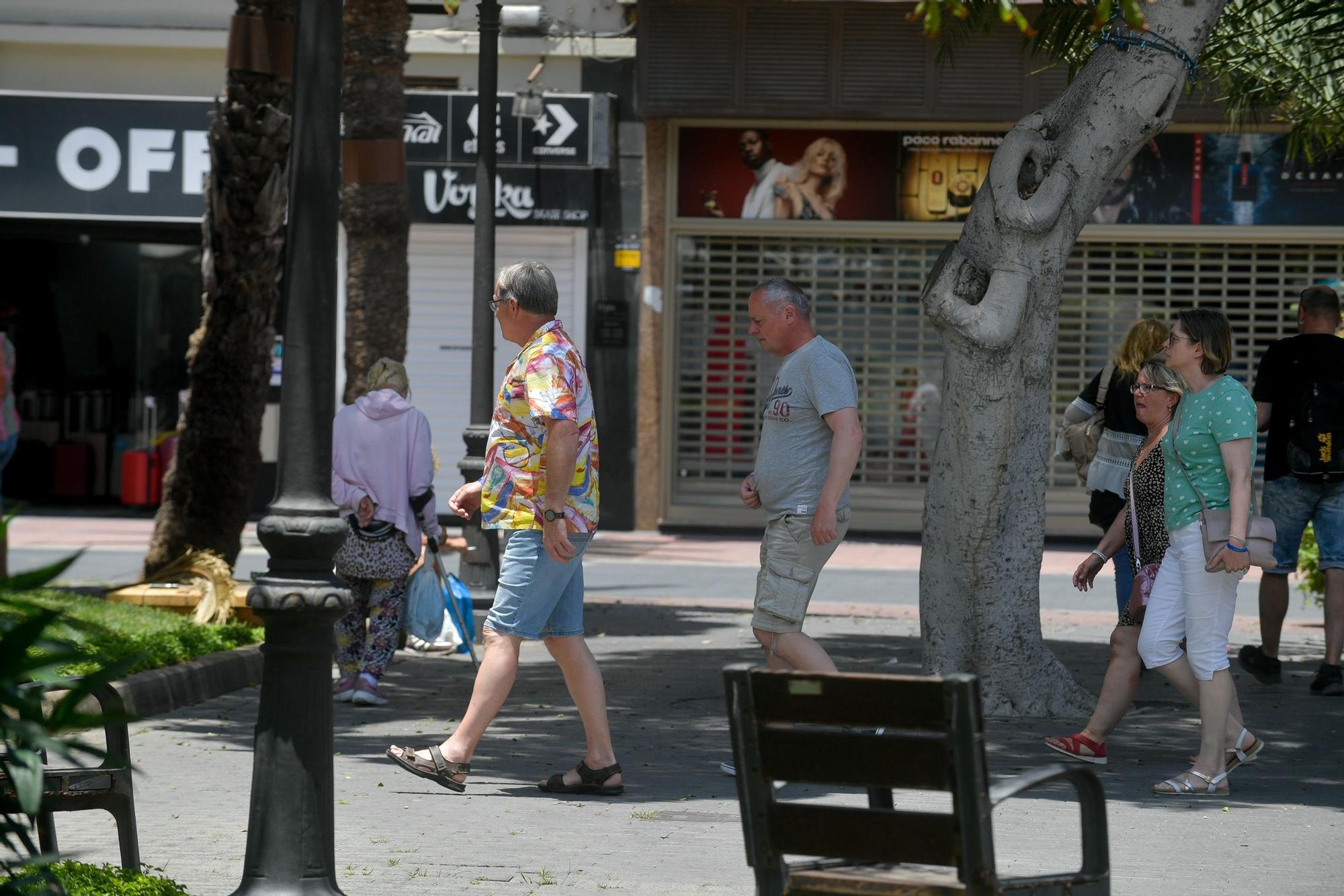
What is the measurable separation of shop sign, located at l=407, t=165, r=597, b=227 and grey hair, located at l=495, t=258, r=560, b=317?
1291cm

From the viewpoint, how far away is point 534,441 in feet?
22.1

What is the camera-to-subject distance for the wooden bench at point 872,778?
11.3 ft

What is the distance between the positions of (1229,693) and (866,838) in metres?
3.65

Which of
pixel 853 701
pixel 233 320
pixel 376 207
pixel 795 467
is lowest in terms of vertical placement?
pixel 853 701

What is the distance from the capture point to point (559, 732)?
27.1ft

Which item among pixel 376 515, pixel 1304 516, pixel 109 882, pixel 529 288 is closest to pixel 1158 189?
pixel 1304 516

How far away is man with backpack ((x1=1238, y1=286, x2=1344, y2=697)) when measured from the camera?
31.0 ft

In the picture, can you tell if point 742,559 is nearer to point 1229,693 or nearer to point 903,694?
point 1229,693

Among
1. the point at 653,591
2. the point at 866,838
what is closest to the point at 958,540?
the point at 866,838

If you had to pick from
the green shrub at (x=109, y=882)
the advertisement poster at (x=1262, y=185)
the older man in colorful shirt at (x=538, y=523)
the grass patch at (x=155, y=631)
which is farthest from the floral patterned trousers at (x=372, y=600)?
the advertisement poster at (x=1262, y=185)

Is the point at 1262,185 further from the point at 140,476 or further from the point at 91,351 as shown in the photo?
the point at 91,351

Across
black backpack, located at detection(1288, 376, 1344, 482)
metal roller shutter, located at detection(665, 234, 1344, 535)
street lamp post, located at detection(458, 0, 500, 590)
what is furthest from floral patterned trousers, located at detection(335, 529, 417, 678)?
metal roller shutter, located at detection(665, 234, 1344, 535)

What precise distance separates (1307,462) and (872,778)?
262 inches

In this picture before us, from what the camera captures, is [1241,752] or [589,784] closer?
[589,784]
